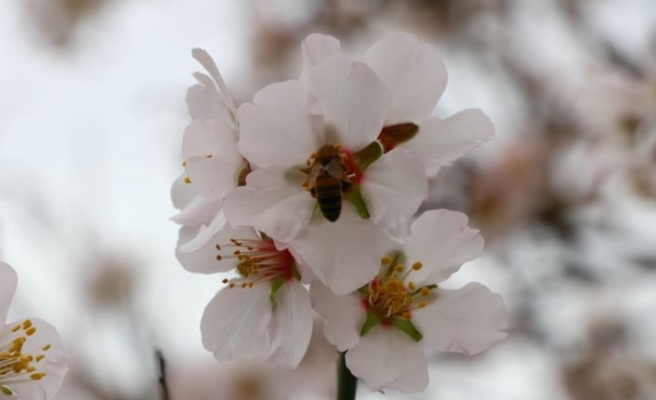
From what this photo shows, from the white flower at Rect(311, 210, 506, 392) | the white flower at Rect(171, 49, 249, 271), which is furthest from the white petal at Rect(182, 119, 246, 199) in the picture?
the white flower at Rect(311, 210, 506, 392)

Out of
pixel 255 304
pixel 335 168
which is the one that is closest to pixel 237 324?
pixel 255 304

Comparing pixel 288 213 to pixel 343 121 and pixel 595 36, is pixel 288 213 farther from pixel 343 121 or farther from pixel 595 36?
pixel 595 36

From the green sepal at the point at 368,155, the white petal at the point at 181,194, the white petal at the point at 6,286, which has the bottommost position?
the white petal at the point at 181,194

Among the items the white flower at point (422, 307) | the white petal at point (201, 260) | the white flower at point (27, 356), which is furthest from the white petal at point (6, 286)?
the white flower at point (422, 307)

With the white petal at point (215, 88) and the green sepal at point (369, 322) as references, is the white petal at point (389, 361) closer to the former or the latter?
the green sepal at point (369, 322)

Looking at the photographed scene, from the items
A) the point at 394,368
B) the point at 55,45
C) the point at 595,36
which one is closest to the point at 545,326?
the point at 595,36

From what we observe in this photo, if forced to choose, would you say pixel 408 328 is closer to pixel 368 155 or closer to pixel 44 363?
pixel 368 155

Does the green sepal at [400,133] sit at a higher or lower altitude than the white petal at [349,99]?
lower
